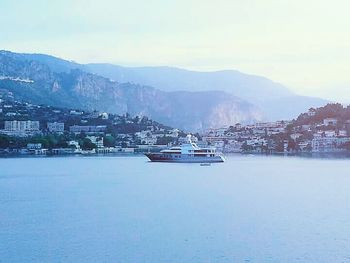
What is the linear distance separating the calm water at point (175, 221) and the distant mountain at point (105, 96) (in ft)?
309

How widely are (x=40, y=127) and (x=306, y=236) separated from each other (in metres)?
79.5

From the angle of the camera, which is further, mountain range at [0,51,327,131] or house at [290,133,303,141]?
mountain range at [0,51,327,131]

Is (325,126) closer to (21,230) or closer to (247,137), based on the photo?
(247,137)

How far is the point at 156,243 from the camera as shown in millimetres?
18062

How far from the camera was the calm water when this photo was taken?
17.0 meters

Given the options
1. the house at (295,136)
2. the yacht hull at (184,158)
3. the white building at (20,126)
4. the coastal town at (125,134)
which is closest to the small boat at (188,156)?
the yacht hull at (184,158)

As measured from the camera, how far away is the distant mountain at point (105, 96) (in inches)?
5443

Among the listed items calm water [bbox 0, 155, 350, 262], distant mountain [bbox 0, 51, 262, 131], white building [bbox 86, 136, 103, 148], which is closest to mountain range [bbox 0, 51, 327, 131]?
distant mountain [bbox 0, 51, 262, 131]

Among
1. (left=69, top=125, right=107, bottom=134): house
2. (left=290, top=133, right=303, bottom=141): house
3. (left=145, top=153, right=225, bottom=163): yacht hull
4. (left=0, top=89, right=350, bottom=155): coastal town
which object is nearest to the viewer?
(left=145, top=153, right=225, bottom=163): yacht hull

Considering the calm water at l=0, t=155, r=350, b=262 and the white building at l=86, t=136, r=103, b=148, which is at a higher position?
the white building at l=86, t=136, r=103, b=148

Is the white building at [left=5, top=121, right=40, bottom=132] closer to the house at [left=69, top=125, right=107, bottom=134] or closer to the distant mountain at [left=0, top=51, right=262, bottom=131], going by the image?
the house at [left=69, top=125, right=107, bottom=134]

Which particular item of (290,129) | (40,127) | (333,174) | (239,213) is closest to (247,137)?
(290,129)

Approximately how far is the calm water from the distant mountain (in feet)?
309

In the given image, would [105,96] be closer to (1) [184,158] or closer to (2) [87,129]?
(2) [87,129]
